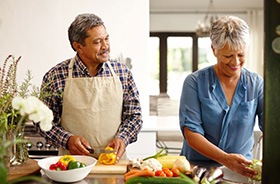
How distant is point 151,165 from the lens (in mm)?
1632

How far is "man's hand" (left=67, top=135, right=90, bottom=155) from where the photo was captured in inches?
75.0

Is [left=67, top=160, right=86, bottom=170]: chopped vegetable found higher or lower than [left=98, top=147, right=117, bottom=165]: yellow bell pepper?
higher

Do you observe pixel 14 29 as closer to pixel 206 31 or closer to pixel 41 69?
pixel 41 69

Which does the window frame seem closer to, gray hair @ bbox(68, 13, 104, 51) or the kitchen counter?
gray hair @ bbox(68, 13, 104, 51)

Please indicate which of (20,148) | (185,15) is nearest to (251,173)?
(20,148)

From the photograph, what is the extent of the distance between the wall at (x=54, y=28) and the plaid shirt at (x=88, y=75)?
1.61 metres

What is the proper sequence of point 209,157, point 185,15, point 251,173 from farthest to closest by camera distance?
point 185,15 → point 209,157 → point 251,173

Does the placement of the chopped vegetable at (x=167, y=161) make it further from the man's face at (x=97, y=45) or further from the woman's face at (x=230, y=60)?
the man's face at (x=97, y=45)

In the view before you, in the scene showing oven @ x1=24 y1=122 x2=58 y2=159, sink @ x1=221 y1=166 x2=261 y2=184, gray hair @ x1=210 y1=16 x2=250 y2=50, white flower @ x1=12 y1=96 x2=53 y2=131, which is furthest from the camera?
oven @ x1=24 y1=122 x2=58 y2=159

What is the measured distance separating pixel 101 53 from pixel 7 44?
75.4 inches

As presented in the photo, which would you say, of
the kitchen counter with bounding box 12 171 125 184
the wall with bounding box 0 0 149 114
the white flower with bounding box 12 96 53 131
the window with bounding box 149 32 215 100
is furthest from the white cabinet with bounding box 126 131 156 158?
the window with bounding box 149 32 215 100

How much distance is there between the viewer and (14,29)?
3.72 meters

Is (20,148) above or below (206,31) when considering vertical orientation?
below

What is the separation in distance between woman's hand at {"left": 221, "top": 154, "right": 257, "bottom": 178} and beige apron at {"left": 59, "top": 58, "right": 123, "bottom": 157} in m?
0.69
